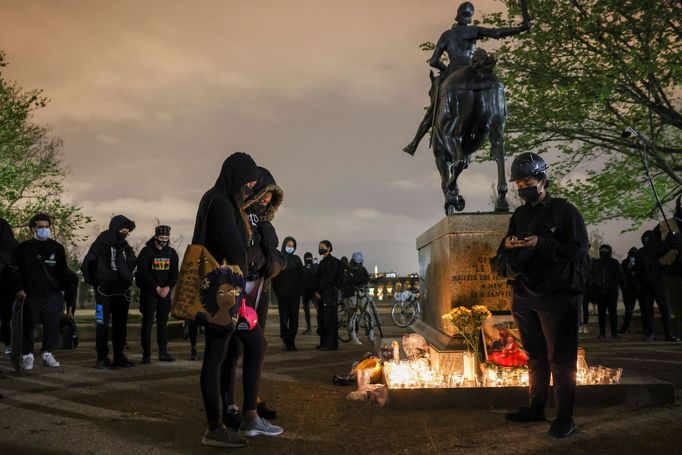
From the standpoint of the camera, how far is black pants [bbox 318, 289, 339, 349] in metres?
12.9

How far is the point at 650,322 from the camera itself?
14305 millimetres

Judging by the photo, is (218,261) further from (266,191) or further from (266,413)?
(266,413)

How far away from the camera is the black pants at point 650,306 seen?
1366 centimetres

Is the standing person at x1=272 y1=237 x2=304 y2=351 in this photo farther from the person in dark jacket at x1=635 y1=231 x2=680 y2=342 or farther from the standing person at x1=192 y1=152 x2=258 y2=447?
the standing person at x1=192 y1=152 x2=258 y2=447

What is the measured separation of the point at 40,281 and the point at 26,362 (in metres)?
1.16

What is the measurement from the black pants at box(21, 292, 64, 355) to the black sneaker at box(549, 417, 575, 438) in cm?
758

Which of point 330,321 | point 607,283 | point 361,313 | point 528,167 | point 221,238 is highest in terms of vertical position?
point 528,167

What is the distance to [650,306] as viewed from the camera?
47.3 ft

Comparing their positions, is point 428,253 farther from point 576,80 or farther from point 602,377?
point 576,80

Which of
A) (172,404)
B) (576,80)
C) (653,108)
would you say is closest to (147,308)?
(172,404)

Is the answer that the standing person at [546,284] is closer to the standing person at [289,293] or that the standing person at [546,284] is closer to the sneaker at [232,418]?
the sneaker at [232,418]

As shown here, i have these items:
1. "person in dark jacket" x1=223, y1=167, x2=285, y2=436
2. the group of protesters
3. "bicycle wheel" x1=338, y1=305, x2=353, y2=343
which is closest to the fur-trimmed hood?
"person in dark jacket" x1=223, y1=167, x2=285, y2=436

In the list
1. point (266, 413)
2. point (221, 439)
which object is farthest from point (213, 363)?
point (266, 413)

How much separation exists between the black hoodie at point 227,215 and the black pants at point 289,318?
847cm
